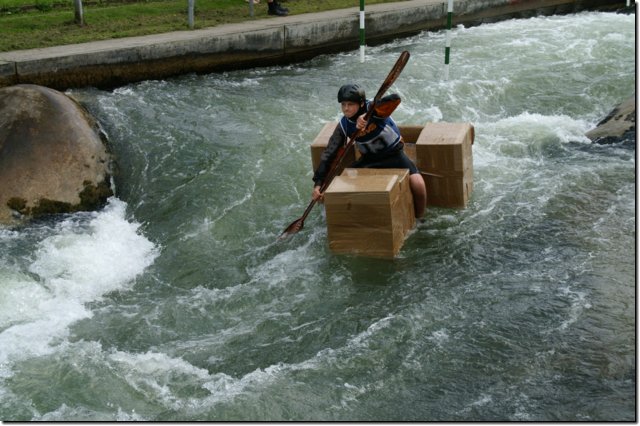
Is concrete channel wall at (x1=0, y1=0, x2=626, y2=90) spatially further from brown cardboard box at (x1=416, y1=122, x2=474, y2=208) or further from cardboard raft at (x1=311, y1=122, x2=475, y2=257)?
brown cardboard box at (x1=416, y1=122, x2=474, y2=208)

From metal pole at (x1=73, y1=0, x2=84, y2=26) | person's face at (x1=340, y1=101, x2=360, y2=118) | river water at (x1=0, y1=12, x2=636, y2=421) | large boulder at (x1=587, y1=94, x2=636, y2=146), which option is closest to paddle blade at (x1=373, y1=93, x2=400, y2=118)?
person's face at (x1=340, y1=101, x2=360, y2=118)

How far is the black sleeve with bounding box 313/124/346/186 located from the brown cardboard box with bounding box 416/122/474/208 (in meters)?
0.68

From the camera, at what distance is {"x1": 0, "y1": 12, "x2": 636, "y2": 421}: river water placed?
16.2 ft

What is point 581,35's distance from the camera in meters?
12.5

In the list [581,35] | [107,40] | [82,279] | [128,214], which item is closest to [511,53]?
[581,35]

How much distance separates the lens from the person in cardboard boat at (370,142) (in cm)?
658

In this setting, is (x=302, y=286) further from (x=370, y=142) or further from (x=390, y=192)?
(x=370, y=142)

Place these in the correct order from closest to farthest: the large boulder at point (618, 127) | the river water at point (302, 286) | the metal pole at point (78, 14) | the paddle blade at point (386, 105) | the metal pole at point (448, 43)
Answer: the river water at point (302, 286) → the paddle blade at point (386, 105) → the large boulder at point (618, 127) → the metal pole at point (448, 43) → the metal pole at point (78, 14)

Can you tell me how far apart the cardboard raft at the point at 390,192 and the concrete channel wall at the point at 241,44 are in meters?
3.89

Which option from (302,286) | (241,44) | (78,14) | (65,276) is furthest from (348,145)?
(78,14)

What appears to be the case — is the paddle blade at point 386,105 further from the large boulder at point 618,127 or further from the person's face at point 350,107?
the large boulder at point 618,127

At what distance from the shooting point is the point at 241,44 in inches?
441

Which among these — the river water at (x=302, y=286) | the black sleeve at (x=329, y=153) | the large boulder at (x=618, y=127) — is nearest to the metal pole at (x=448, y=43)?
the river water at (x=302, y=286)

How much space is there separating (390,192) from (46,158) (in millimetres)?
3414
